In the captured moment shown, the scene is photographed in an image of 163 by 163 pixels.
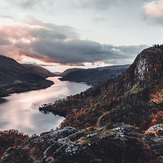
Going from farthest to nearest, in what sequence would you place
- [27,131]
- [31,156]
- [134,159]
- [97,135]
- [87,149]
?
[27,131]
[31,156]
[97,135]
[87,149]
[134,159]

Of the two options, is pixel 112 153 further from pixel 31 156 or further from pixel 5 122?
pixel 5 122

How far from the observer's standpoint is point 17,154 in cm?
1282

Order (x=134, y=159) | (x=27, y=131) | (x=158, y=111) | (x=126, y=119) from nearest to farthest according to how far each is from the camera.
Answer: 1. (x=134, y=159)
2. (x=158, y=111)
3. (x=126, y=119)
4. (x=27, y=131)

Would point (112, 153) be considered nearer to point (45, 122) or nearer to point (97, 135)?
point (97, 135)

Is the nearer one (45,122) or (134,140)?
(134,140)

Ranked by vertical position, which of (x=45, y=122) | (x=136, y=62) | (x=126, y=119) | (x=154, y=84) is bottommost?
(x=45, y=122)

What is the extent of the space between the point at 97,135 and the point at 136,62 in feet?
591

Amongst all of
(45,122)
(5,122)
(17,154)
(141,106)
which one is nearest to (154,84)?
(141,106)

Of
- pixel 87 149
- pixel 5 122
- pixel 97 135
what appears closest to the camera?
pixel 87 149

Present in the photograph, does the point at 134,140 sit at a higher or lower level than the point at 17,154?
higher

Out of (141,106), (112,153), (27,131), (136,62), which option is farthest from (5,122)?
(136,62)

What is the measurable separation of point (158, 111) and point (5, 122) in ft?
645

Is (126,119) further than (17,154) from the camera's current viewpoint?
Yes

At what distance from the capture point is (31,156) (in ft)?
41.0
